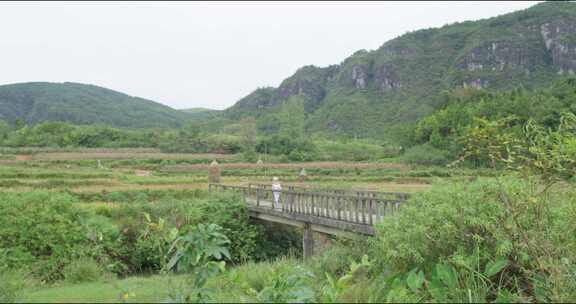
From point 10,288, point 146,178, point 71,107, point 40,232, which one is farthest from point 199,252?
point 71,107

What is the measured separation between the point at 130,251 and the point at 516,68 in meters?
129

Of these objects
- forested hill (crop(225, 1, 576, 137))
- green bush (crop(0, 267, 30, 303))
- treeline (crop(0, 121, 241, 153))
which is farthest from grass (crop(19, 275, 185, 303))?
forested hill (crop(225, 1, 576, 137))

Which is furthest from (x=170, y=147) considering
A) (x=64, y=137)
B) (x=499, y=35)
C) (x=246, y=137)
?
(x=499, y=35)

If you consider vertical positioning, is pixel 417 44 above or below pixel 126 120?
above

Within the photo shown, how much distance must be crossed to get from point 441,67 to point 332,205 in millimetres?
137306

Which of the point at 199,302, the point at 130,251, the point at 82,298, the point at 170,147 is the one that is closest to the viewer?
the point at 199,302

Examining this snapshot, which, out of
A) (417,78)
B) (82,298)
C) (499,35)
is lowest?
(82,298)

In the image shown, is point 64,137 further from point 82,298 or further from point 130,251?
point 82,298

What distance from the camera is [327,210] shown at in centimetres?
1482

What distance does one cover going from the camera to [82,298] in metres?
5.79

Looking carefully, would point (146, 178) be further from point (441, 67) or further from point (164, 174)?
point (441, 67)

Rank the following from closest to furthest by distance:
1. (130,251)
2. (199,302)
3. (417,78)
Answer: (199,302) → (130,251) → (417,78)

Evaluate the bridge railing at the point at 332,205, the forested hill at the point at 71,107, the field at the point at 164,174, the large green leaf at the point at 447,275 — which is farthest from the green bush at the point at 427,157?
the forested hill at the point at 71,107

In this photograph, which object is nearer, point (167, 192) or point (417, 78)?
point (167, 192)
